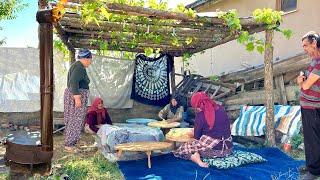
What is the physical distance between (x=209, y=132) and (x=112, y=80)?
17.7 feet

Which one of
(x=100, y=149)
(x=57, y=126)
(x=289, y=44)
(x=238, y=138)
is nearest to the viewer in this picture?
(x=100, y=149)

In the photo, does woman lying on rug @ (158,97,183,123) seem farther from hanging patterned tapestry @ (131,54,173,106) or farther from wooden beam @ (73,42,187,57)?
wooden beam @ (73,42,187,57)

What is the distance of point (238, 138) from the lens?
7520 millimetres

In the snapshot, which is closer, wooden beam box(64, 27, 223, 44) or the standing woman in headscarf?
the standing woman in headscarf

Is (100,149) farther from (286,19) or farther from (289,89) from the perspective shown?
(286,19)

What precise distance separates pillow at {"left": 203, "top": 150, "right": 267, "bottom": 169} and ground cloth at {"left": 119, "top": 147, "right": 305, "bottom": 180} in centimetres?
7

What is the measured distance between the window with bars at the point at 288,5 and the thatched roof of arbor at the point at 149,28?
6.30 ft

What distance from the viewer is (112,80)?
9.88 m

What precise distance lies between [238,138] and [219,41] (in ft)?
7.41

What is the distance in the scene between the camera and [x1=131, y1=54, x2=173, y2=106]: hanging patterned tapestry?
1012 cm

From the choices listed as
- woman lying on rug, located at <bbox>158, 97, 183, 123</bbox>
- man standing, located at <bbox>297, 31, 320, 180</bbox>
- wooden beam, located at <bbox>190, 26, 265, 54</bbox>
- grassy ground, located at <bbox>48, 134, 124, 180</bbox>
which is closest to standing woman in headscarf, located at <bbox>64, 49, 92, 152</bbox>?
grassy ground, located at <bbox>48, 134, 124, 180</bbox>

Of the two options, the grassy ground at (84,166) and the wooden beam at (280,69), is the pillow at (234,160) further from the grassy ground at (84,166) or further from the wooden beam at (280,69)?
the wooden beam at (280,69)

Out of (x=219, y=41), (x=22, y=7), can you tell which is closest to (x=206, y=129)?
(x=219, y=41)

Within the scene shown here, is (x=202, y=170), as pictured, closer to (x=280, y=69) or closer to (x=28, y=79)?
(x=280, y=69)
